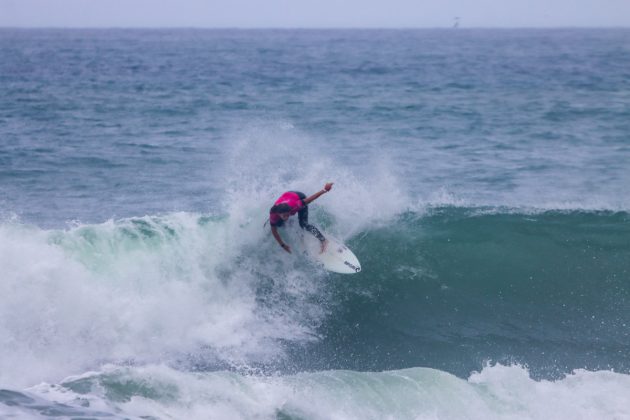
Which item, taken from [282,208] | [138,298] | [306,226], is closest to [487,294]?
[306,226]

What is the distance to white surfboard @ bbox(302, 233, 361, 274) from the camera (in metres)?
11.7

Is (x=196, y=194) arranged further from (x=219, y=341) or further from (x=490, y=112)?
(x=490, y=112)

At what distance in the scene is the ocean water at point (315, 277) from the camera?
860cm

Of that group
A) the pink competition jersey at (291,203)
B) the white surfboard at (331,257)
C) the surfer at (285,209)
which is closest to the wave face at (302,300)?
the white surfboard at (331,257)

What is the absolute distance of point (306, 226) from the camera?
460 inches

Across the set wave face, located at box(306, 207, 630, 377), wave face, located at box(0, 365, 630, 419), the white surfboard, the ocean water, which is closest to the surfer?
the white surfboard

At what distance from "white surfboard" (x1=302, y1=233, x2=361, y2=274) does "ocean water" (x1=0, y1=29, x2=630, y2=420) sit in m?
0.25

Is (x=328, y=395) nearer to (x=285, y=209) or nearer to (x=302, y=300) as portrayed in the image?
(x=302, y=300)

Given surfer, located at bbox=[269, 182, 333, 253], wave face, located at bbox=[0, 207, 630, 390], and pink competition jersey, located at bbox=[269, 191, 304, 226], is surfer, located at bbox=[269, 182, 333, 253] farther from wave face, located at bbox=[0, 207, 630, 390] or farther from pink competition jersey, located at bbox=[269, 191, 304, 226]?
wave face, located at bbox=[0, 207, 630, 390]

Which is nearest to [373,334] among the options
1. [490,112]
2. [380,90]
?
[490,112]

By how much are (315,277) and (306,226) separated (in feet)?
3.06

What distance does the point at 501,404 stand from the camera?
861 centimetres

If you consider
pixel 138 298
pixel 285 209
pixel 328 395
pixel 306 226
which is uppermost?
pixel 285 209

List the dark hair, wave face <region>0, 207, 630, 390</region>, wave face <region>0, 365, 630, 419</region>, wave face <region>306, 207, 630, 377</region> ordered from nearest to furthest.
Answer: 1. wave face <region>0, 365, 630, 419</region>
2. wave face <region>0, 207, 630, 390</region>
3. wave face <region>306, 207, 630, 377</region>
4. the dark hair
